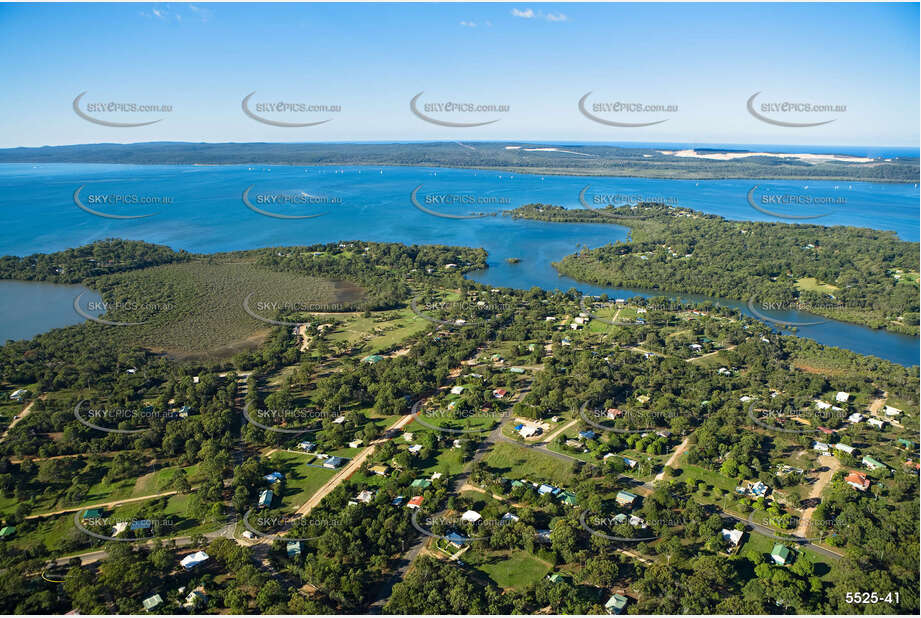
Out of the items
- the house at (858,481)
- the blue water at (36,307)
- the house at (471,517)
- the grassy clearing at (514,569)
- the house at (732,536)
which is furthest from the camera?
the blue water at (36,307)

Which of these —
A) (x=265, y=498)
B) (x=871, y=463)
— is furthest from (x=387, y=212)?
(x=871, y=463)

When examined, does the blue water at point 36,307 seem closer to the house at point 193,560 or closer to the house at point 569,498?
the house at point 193,560

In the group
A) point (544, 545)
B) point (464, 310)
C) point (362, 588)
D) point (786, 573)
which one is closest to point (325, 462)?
point (362, 588)

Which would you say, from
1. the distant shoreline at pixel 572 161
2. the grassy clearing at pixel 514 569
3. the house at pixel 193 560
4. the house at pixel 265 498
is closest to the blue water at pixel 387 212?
the distant shoreline at pixel 572 161

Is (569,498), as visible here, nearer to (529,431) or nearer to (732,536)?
(529,431)

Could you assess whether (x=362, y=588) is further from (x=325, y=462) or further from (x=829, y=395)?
(x=829, y=395)
